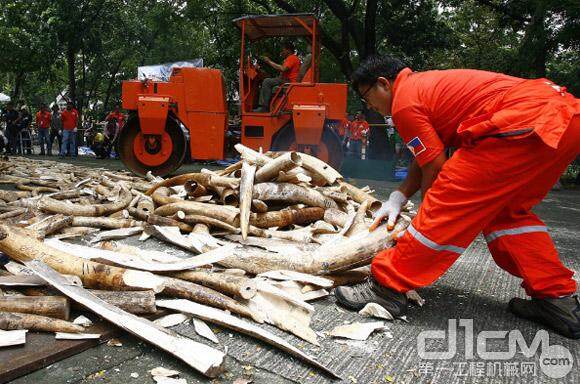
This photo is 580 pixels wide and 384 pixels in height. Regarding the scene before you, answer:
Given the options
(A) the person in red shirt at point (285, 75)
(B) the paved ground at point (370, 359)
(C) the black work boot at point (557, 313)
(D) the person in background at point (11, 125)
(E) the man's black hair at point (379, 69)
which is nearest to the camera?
(B) the paved ground at point (370, 359)

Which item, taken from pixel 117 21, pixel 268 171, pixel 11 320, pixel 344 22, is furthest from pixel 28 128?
pixel 11 320

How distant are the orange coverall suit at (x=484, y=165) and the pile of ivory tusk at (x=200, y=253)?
475mm

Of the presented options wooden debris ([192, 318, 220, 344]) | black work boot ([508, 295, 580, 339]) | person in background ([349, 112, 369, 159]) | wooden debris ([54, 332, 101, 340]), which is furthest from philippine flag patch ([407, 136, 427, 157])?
person in background ([349, 112, 369, 159])

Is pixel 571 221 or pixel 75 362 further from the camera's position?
pixel 571 221

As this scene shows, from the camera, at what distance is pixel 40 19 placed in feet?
62.3

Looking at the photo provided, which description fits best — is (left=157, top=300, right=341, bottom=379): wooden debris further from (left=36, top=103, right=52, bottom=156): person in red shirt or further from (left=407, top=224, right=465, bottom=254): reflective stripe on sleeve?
(left=36, top=103, right=52, bottom=156): person in red shirt

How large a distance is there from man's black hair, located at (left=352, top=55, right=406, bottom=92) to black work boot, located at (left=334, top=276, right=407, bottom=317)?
1.16 metres

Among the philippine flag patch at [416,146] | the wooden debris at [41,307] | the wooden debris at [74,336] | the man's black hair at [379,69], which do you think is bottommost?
the wooden debris at [74,336]

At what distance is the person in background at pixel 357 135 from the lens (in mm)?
16391

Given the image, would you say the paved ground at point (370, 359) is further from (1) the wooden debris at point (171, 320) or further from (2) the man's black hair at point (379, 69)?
(2) the man's black hair at point (379, 69)

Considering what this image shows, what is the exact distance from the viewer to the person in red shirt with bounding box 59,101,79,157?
1483 centimetres

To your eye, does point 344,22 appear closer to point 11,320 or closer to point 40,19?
point 40,19

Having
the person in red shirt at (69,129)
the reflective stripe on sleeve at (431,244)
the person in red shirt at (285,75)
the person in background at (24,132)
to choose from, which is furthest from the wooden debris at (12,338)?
the person in background at (24,132)

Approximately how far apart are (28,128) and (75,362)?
54.8 ft
